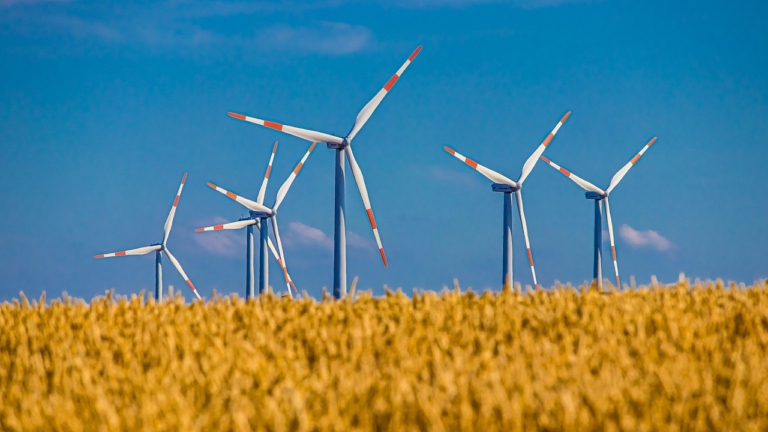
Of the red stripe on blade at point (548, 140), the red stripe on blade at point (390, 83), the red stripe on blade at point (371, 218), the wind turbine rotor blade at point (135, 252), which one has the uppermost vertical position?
the red stripe on blade at point (548, 140)

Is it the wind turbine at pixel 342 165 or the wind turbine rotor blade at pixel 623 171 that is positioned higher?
the wind turbine rotor blade at pixel 623 171

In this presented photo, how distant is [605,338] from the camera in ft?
38.1

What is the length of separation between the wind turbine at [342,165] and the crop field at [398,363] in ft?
29.1

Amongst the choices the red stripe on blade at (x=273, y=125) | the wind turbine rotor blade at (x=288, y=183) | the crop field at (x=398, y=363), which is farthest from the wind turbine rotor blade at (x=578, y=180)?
the crop field at (x=398, y=363)

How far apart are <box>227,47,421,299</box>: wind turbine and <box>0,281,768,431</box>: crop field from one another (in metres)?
8.86

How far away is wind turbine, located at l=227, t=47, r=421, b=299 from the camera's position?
79.2 feet

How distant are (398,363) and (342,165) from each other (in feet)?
52.7

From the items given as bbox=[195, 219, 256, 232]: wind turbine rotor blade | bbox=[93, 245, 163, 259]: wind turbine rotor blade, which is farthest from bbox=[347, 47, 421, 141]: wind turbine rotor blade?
bbox=[93, 245, 163, 259]: wind turbine rotor blade

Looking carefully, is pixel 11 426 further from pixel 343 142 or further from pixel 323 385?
pixel 343 142

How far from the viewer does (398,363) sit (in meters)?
10.6

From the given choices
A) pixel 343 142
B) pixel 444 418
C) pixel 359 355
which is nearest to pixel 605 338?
pixel 359 355

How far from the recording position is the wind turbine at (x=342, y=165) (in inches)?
950

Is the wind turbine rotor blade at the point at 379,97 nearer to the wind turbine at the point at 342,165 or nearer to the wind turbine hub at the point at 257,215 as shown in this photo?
the wind turbine at the point at 342,165

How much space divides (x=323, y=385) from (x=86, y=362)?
3.99 m
